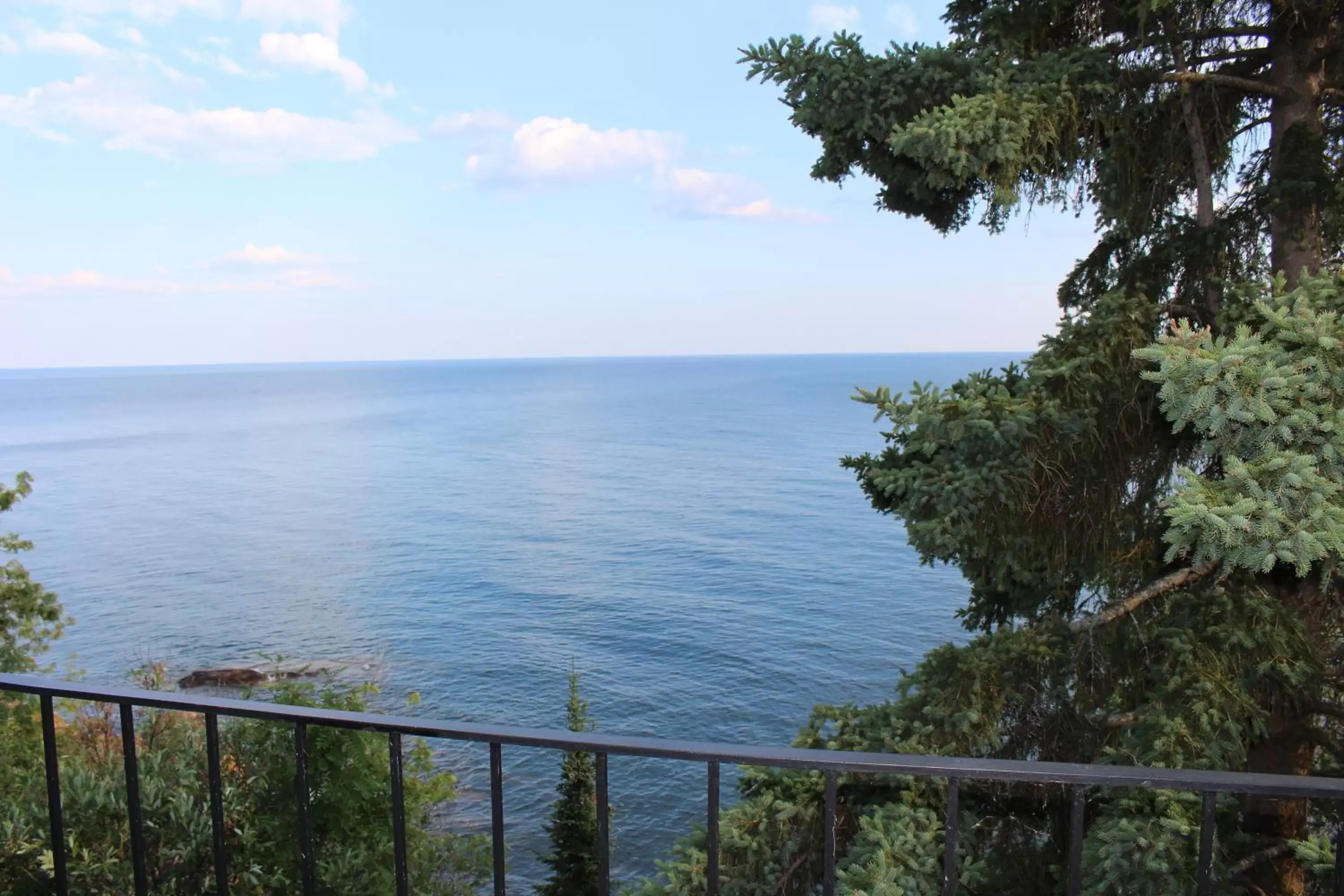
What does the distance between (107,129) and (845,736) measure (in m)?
101

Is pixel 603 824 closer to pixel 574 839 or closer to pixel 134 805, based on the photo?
pixel 134 805

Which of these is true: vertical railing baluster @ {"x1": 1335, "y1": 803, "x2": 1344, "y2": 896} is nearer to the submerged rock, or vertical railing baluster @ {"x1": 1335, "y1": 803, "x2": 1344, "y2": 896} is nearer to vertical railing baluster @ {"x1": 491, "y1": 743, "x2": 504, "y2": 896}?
vertical railing baluster @ {"x1": 491, "y1": 743, "x2": 504, "y2": 896}

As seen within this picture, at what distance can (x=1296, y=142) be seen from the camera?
4910 millimetres

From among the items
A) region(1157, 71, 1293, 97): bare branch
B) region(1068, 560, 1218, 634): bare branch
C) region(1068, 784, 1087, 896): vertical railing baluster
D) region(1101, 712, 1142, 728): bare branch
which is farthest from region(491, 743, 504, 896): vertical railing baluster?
region(1157, 71, 1293, 97): bare branch

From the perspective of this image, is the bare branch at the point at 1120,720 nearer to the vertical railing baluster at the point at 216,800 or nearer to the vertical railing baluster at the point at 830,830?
the vertical railing baluster at the point at 830,830

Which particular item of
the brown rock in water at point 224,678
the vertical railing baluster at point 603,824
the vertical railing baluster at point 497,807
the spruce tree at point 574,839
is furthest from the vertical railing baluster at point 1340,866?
the brown rock in water at point 224,678

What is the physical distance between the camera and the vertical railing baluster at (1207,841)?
4.59 feet

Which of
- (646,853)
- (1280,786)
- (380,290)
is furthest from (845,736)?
(380,290)

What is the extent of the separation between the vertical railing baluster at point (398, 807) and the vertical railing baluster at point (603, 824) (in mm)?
365

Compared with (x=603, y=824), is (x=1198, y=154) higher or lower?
higher

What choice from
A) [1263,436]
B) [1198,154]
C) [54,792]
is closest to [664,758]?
[54,792]

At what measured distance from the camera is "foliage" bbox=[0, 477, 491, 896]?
463 centimetres

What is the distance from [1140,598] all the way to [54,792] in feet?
16.7

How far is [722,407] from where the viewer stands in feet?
353
